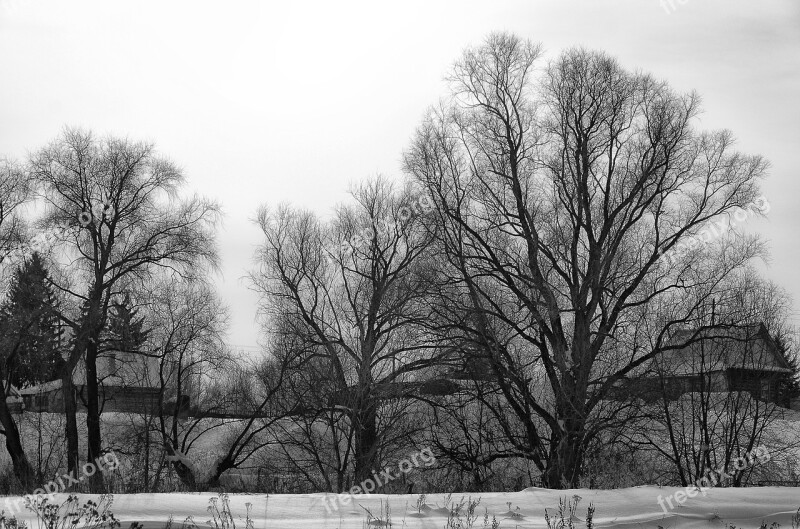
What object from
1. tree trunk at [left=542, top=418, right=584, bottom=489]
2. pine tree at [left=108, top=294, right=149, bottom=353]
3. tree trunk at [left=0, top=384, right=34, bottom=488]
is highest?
pine tree at [left=108, top=294, right=149, bottom=353]

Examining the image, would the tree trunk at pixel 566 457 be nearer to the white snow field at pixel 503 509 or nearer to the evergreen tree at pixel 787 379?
the evergreen tree at pixel 787 379

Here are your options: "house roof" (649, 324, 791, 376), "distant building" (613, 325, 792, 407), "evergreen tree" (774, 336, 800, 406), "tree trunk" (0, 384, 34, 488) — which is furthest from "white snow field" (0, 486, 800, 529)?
"tree trunk" (0, 384, 34, 488)

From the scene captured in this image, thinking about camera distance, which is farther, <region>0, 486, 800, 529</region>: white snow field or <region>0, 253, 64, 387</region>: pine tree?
<region>0, 253, 64, 387</region>: pine tree

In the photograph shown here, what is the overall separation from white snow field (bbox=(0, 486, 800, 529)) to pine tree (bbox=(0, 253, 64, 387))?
2220cm

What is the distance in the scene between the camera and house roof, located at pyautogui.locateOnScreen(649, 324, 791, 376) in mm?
24453

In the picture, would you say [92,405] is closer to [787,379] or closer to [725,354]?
[725,354]

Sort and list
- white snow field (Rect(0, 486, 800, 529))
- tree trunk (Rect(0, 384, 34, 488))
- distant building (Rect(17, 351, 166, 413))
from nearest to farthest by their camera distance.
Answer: white snow field (Rect(0, 486, 800, 529))
tree trunk (Rect(0, 384, 34, 488))
distant building (Rect(17, 351, 166, 413))

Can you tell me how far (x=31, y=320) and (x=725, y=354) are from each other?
2324 centimetres

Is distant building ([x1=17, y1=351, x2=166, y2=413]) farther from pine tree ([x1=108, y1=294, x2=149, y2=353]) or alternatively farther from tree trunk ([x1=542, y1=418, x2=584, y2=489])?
tree trunk ([x1=542, y1=418, x2=584, y2=489])

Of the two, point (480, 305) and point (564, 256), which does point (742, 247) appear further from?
point (480, 305)

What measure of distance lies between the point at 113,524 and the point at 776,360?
22048 millimetres

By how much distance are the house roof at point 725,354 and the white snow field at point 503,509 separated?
15.8 m

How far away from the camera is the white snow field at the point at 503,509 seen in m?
8.57

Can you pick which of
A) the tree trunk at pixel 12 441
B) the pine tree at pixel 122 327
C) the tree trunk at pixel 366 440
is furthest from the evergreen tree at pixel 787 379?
the tree trunk at pixel 12 441
